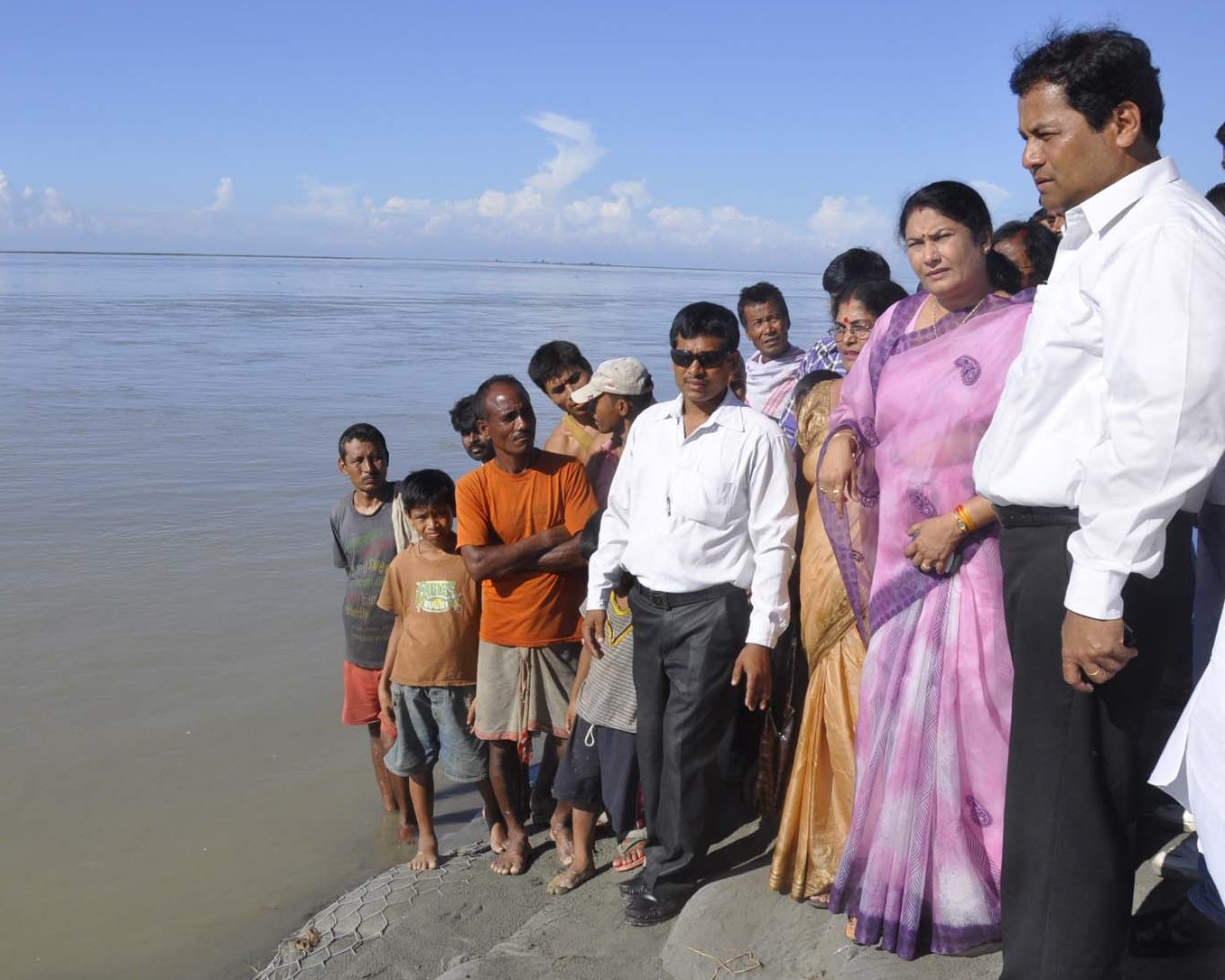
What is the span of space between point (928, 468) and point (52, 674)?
527 centimetres

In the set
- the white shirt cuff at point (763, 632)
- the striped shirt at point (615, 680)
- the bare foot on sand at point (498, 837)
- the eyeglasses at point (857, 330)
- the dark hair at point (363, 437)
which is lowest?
the bare foot on sand at point (498, 837)

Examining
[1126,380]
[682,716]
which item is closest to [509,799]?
[682,716]

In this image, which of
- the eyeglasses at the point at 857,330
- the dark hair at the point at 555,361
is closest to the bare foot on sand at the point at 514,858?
the dark hair at the point at 555,361

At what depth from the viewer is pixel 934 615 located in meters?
2.47

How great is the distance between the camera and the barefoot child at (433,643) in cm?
399

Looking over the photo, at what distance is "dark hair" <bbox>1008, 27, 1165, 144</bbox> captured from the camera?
1904 millimetres

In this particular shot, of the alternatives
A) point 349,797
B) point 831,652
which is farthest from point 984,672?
point 349,797

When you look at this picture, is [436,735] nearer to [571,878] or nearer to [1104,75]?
[571,878]

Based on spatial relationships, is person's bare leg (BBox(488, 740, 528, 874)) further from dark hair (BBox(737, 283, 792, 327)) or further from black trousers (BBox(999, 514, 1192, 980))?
dark hair (BBox(737, 283, 792, 327))

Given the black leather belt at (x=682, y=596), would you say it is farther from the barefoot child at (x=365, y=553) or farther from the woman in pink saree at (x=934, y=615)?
the barefoot child at (x=365, y=553)

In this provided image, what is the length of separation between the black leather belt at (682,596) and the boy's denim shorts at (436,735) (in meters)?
1.14

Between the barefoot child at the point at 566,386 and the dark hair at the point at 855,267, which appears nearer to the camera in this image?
the barefoot child at the point at 566,386

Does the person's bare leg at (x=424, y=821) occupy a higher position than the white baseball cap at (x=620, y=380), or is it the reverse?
the white baseball cap at (x=620, y=380)

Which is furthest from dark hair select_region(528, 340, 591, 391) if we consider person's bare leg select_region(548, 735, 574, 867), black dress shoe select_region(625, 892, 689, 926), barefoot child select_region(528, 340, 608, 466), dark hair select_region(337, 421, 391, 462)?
black dress shoe select_region(625, 892, 689, 926)
